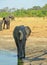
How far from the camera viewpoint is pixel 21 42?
9875 mm

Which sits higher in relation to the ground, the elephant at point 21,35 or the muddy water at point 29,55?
the elephant at point 21,35

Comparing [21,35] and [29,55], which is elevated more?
[21,35]

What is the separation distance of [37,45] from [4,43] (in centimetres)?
210

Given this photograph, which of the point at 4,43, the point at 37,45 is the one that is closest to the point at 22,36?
the point at 37,45

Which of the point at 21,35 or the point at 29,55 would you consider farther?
the point at 29,55

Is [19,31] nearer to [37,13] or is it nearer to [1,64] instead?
[1,64]

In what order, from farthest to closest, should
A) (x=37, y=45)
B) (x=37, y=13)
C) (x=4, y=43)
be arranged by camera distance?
(x=37, y=13) → (x=4, y=43) → (x=37, y=45)

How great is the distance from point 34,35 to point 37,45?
11.3 feet

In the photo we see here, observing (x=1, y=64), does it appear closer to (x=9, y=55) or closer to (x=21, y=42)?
(x=21, y=42)

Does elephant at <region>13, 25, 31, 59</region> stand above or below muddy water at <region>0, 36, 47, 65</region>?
above

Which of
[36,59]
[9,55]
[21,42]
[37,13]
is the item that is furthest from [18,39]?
[37,13]

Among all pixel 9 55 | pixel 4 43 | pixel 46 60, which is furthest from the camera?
pixel 4 43

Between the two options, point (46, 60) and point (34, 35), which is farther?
point (34, 35)

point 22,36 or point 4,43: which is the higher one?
point 22,36
